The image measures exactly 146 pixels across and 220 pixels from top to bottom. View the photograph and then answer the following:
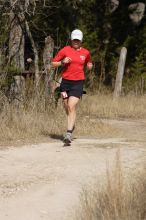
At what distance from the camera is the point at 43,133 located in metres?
11.5

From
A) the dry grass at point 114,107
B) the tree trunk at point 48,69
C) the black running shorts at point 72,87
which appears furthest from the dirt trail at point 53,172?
the dry grass at point 114,107

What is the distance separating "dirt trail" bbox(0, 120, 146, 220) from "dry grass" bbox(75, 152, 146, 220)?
0.46 m

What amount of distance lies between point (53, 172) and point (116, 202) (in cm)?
289

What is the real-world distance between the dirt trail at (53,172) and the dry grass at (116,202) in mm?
458

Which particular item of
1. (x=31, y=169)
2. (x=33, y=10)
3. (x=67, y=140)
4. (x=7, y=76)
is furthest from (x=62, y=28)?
(x=31, y=169)

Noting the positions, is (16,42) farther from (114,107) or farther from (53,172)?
(53,172)

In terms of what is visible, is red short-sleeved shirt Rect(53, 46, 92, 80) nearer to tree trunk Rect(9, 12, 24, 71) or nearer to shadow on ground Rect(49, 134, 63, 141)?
shadow on ground Rect(49, 134, 63, 141)

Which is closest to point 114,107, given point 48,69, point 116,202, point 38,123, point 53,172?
point 48,69

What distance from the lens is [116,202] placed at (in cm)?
565

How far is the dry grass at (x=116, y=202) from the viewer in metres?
5.55

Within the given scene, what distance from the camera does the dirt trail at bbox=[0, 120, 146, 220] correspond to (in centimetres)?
681

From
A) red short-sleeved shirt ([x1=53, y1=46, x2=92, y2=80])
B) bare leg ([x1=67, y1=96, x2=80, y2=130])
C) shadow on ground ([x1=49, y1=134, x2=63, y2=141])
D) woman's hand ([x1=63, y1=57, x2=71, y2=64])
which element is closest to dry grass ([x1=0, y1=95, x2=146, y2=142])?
shadow on ground ([x1=49, y1=134, x2=63, y2=141])

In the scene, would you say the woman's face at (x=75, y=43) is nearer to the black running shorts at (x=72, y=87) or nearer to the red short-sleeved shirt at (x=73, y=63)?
the red short-sleeved shirt at (x=73, y=63)

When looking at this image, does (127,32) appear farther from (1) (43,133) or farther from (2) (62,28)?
(1) (43,133)
